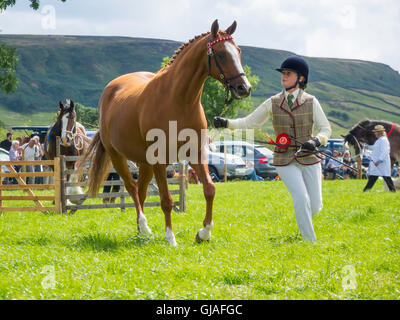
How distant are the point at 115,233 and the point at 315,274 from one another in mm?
3564

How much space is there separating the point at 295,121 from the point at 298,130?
0.12 m

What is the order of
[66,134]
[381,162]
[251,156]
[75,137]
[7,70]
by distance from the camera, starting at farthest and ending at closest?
1. [251,156]
2. [7,70]
3. [381,162]
4. [75,137]
5. [66,134]

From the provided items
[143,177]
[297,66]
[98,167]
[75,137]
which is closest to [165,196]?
[143,177]

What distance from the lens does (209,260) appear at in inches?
193

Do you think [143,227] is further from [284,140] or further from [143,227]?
[284,140]

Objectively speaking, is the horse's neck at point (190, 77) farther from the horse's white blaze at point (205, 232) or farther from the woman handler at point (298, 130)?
the horse's white blaze at point (205, 232)

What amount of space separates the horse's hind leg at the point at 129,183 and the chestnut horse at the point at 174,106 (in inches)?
0.6

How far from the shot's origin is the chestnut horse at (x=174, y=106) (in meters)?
5.54

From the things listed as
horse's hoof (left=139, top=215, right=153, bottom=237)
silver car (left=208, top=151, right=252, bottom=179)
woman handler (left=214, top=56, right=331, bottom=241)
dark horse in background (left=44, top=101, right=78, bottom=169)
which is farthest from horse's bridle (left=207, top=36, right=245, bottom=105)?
silver car (left=208, top=151, right=252, bottom=179)

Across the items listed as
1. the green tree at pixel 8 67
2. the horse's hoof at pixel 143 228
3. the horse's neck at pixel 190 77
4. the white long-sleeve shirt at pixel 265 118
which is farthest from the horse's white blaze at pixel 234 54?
the green tree at pixel 8 67

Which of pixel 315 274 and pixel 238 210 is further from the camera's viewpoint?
pixel 238 210

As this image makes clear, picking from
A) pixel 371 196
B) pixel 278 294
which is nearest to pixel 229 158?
pixel 371 196

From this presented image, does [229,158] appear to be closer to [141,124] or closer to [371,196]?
[371,196]

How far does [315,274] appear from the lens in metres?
4.31
